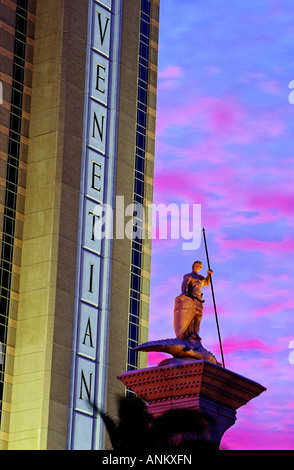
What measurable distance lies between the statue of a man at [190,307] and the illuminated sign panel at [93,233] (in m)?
35.1

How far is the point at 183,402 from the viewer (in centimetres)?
4869

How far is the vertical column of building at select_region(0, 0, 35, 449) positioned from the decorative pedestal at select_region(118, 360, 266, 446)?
38.6m

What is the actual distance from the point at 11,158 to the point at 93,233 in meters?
8.48

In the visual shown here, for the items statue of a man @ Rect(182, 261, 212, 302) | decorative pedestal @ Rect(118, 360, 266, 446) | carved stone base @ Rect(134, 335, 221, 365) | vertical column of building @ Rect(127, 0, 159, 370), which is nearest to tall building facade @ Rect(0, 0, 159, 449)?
vertical column of building @ Rect(127, 0, 159, 370)

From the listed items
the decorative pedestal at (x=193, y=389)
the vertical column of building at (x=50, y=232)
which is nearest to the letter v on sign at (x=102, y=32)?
the vertical column of building at (x=50, y=232)

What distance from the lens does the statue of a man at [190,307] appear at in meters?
51.7

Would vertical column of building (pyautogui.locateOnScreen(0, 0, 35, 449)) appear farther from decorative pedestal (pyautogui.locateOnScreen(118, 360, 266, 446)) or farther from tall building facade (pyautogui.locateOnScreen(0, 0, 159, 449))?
decorative pedestal (pyautogui.locateOnScreen(118, 360, 266, 446))

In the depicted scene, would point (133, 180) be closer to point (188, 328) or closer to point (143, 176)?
point (143, 176)

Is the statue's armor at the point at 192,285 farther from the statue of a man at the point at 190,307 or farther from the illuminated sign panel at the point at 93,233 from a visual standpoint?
the illuminated sign panel at the point at 93,233

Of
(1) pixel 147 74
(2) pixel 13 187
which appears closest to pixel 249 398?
(2) pixel 13 187

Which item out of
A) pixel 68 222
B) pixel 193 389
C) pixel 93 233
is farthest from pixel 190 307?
pixel 93 233

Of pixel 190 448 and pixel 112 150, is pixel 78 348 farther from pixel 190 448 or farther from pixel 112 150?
pixel 190 448

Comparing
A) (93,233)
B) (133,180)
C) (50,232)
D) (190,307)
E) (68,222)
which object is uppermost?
(133,180)

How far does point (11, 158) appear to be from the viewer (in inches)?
3573
